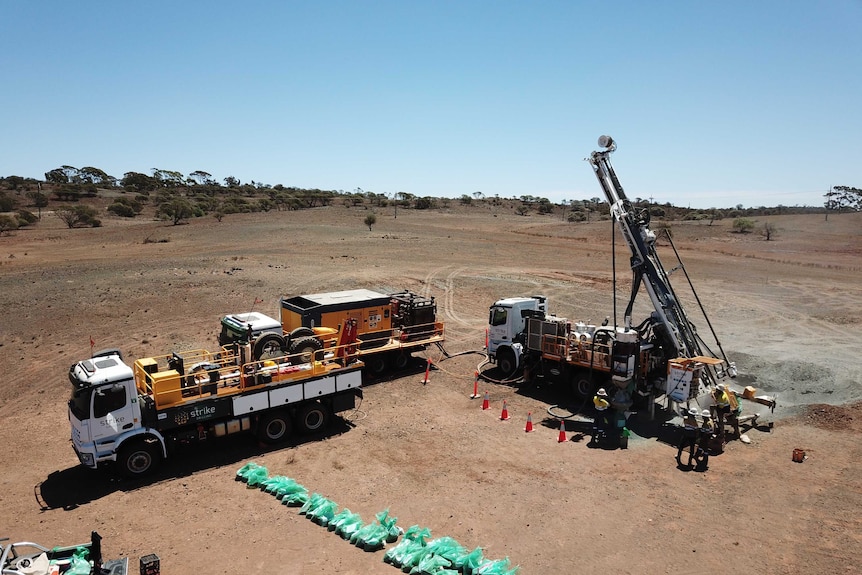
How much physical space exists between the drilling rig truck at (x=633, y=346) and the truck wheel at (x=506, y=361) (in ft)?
2.94

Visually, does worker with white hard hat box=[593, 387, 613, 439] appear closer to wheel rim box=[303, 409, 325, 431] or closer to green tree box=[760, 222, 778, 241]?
wheel rim box=[303, 409, 325, 431]

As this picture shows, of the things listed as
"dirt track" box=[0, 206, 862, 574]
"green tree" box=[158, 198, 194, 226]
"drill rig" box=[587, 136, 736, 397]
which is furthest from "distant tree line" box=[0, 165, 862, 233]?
"drill rig" box=[587, 136, 736, 397]

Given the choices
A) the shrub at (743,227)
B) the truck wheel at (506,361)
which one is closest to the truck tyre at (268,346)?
the truck wheel at (506,361)

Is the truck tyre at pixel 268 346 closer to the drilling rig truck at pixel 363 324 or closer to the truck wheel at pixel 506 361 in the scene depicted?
the drilling rig truck at pixel 363 324

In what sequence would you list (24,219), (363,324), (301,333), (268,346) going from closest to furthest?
(268,346) < (301,333) < (363,324) < (24,219)

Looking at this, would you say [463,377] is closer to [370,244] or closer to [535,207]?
[370,244]

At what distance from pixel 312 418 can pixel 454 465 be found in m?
4.22

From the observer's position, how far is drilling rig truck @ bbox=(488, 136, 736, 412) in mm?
16109

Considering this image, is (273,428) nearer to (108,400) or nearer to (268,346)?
(268,346)

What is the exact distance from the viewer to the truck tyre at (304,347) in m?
16.2

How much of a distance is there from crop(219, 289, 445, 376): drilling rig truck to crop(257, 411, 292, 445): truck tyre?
3.17 meters

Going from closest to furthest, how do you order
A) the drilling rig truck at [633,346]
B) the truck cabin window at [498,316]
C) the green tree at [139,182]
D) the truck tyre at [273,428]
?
the truck tyre at [273,428] < the drilling rig truck at [633,346] < the truck cabin window at [498,316] < the green tree at [139,182]

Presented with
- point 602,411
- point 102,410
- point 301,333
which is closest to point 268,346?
point 301,333

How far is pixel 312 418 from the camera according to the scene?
51.0 ft
